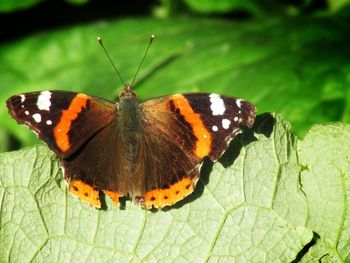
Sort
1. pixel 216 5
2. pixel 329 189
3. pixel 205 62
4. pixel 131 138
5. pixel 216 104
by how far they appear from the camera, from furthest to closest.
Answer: pixel 216 5 < pixel 205 62 < pixel 131 138 < pixel 216 104 < pixel 329 189

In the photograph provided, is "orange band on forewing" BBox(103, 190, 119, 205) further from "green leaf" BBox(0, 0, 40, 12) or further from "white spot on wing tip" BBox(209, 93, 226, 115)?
"green leaf" BBox(0, 0, 40, 12)

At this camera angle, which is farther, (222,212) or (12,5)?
(12,5)

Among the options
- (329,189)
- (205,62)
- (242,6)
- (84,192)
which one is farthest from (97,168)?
(242,6)

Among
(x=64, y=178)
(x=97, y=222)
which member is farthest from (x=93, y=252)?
(x=64, y=178)

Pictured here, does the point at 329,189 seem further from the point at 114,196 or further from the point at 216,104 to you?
the point at 114,196

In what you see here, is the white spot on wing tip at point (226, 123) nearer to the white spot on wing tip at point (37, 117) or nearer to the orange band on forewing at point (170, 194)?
the orange band on forewing at point (170, 194)

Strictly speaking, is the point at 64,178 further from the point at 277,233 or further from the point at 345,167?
the point at 345,167

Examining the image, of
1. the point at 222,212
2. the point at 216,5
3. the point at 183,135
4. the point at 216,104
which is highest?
the point at 216,5
